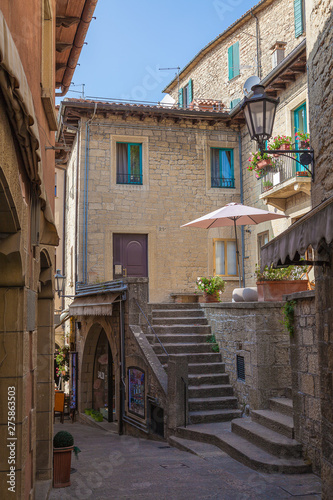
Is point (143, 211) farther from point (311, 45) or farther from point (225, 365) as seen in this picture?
point (311, 45)

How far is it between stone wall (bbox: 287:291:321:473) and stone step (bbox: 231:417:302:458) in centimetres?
14

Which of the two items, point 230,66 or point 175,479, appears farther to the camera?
point 230,66

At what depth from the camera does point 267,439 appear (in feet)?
23.7

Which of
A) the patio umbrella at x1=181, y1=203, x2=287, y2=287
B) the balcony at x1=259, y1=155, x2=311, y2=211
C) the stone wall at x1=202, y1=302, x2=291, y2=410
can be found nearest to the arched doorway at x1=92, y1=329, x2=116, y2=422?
the patio umbrella at x1=181, y1=203, x2=287, y2=287

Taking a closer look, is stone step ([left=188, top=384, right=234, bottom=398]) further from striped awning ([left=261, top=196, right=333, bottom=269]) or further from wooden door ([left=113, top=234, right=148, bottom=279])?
wooden door ([left=113, top=234, right=148, bottom=279])

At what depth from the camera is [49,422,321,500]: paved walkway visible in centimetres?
615

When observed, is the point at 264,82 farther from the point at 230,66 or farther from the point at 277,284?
the point at 277,284

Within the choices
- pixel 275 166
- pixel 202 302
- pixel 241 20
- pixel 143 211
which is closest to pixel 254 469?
pixel 202 302

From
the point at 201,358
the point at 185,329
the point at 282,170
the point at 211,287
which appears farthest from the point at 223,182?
the point at 201,358

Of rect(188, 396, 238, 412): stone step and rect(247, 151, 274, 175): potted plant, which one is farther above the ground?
rect(247, 151, 274, 175): potted plant

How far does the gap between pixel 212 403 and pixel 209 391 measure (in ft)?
1.16

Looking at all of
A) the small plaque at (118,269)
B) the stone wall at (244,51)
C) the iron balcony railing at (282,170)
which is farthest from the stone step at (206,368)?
the stone wall at (244,51)

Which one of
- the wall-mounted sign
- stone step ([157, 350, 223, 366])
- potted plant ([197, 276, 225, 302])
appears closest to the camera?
the wall-mounted sign

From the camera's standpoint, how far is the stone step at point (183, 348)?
11633 mm
